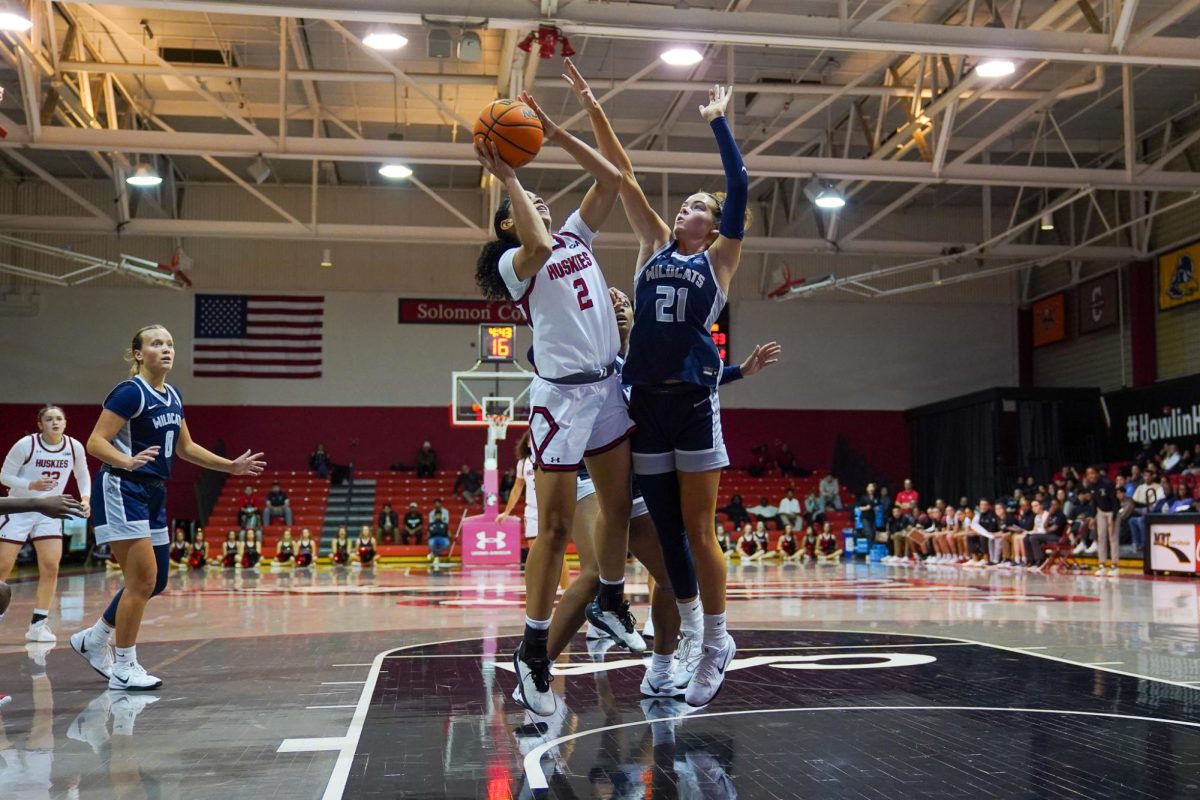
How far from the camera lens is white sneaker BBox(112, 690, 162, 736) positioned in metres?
4.57

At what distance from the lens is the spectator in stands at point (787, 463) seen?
2930 cm

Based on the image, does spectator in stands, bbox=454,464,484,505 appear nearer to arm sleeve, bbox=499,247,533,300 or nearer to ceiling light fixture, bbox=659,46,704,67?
ceiling light fixture, bbox=659,46,704,67

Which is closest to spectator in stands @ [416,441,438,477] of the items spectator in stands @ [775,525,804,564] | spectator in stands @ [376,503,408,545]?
spectator in stands @ [376,503,408,545]

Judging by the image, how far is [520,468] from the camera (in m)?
10.5

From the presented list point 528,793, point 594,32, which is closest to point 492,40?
point 594,32

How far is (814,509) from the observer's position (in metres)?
26.6

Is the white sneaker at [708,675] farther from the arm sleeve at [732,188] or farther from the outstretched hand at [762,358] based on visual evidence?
the arm sleeve at [732,188]

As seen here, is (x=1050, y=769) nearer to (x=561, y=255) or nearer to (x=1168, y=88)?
(x=561, y=255)

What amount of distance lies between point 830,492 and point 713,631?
23.7 meters

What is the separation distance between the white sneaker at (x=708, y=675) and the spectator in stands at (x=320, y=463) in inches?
944

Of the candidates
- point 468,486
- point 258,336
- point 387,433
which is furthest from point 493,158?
point 258,336

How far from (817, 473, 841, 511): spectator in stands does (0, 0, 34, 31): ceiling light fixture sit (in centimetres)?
2039

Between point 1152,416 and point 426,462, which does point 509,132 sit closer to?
point 1152,416

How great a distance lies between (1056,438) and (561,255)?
77.0 feet
